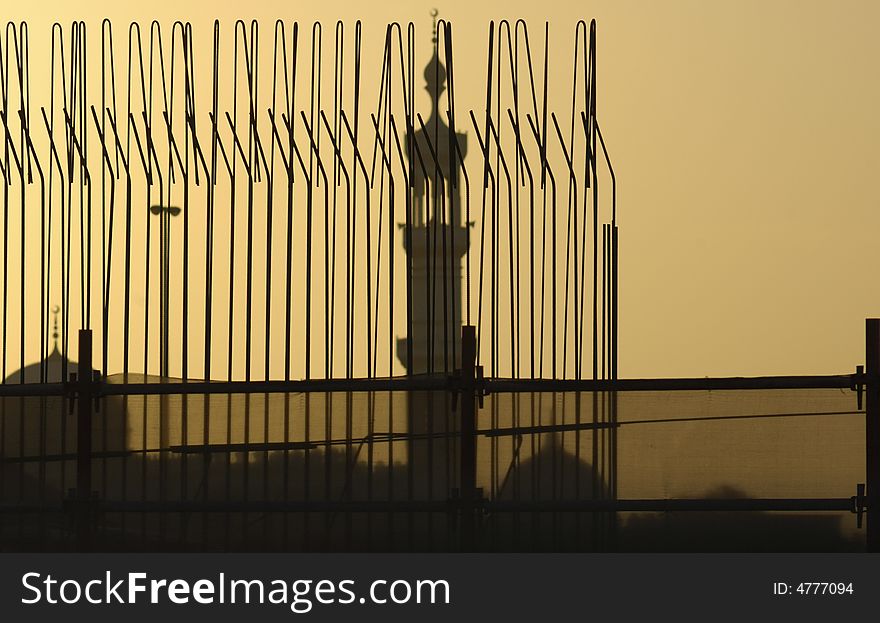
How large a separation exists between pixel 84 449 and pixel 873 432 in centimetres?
361

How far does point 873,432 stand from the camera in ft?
23.2

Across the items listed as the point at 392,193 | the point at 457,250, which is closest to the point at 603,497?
the point at 392,193

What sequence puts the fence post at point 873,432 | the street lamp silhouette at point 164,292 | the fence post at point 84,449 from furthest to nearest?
the street lamp silhouette at point 164,292 → the fence post at point 84,449 → the fence post at point 873,432

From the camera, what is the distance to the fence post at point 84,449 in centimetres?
717

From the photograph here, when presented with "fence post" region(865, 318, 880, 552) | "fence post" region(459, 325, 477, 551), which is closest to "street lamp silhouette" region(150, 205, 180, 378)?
"fence post" region(459, 325, 477, 551)

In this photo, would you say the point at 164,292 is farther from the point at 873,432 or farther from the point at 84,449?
the point at 873,432

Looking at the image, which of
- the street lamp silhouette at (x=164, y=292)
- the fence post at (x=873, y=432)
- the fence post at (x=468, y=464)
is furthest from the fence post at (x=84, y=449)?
the fence post at (x=873, y=432)

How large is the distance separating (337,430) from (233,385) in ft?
1.71

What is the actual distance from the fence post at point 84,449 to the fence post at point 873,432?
3555 mm

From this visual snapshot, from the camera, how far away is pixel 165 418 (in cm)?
725

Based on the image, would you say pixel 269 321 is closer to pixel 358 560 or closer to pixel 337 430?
pixel 337 430

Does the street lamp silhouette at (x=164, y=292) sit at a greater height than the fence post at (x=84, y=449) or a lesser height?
greater

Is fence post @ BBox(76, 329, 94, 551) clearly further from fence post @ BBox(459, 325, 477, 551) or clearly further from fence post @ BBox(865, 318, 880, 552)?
fence post @ BBox(865, 318, 880, 552)

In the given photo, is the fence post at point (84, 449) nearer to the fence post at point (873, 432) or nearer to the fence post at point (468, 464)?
the fence post at point (468, 464)
